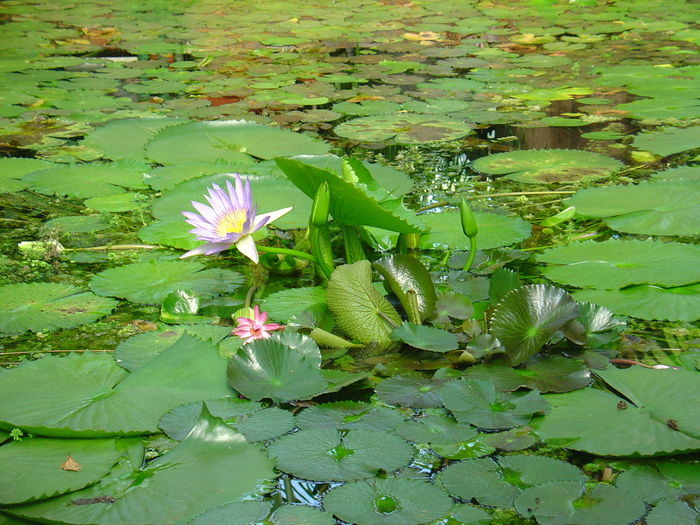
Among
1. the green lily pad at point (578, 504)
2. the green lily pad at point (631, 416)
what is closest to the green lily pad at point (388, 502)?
the green lily pad at point (578, 504)

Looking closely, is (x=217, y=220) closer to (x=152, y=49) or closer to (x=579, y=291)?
(x=579, y=291)

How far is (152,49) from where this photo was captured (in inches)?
203

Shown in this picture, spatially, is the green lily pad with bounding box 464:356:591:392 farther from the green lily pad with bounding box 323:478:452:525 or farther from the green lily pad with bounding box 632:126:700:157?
the green lily pad with bounding box 632:126:700:157

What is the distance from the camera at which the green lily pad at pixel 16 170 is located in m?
2.80

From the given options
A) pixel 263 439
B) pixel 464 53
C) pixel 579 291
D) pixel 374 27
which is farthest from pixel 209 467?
pixel 374 27

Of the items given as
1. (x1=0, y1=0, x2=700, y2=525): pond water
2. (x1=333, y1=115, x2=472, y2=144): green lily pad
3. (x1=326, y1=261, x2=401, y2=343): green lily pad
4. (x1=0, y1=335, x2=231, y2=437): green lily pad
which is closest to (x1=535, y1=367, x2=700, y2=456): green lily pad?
(x1=0, y1=0, x2=700, y2=525): pond water

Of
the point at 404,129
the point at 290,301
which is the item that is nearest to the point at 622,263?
the point at 290,301

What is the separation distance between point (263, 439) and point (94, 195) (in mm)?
1652

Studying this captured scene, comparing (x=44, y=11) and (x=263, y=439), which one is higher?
(x=44, y=11)

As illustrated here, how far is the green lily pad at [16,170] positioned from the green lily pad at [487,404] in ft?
6.49

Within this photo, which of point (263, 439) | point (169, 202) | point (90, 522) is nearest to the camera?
point (90, 522)

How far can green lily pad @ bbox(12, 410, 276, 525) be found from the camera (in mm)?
1162

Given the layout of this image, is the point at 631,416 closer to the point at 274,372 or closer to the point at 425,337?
the point at 425,337

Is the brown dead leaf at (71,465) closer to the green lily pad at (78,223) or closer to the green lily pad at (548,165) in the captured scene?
the green lily pad at (78,223)
